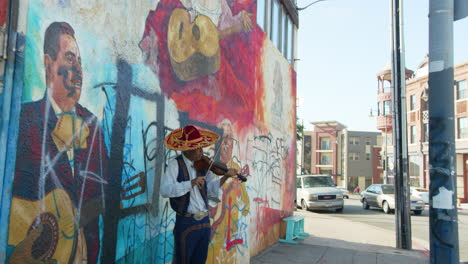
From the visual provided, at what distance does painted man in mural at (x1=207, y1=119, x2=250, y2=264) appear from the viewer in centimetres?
554

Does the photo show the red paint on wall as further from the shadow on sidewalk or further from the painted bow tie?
the shadow on sidewalk

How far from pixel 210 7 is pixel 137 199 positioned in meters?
3.01

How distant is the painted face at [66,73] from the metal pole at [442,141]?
3.58 m

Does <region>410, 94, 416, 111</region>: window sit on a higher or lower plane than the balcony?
higher

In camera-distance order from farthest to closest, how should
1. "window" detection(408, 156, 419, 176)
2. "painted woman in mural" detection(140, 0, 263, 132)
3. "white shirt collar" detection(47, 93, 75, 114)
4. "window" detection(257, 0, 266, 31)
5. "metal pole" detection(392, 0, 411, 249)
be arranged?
"window" detection(408, 156, 419, 176)
"metal pole" detection(392, 0, 411, 249)
"window" detection(257, 0, 266, 31)
"painted woman in mural" detection(140, 0, 263, 132)
"white shirt collar" detection(47, 93, 75, 114)

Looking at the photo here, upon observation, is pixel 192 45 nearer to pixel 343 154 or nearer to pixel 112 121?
pixel 112 121

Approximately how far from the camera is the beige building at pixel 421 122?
30.2 m

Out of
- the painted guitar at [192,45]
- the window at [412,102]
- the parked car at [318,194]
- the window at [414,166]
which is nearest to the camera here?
the painted guitar at [192,45]

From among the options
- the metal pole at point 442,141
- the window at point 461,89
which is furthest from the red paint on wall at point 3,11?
the window at point 461,89

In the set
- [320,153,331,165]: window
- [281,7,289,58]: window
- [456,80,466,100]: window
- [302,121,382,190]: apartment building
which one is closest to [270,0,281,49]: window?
[281,7,289,58]: window

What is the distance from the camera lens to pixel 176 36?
4.60 meters

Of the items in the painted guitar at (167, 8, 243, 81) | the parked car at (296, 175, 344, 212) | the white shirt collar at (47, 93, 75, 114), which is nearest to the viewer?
the white shirt collar at (47, 93, 75, 114)

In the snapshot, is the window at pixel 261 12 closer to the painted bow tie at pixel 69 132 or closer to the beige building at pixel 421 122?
the painted bow tie at pixel 69 132

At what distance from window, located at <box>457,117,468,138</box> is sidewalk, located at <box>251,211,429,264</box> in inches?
890
